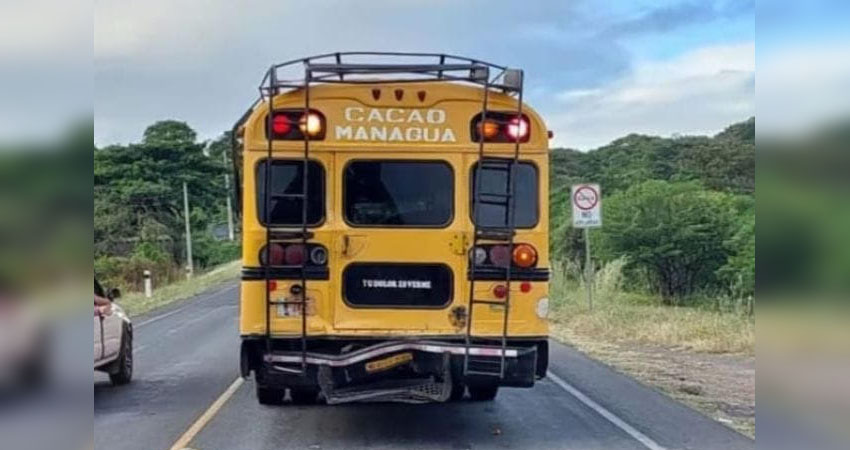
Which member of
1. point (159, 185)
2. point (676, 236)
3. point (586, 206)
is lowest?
point (676, 236)

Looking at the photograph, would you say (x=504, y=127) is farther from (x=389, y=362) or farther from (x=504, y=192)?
(x=389, y=362)

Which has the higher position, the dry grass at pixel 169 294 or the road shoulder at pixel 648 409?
the road shoulder at pixel 648 409

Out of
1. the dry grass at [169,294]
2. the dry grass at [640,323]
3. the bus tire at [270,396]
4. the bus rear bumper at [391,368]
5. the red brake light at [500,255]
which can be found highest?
the red brake light at [500,255]

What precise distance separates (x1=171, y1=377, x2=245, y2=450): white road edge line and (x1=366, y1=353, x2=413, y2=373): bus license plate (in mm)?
1625

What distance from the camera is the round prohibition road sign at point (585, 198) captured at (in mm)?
20219

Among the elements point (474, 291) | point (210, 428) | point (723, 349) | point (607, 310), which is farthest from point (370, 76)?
point (607, 310)

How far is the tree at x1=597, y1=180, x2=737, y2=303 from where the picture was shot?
26641 mm

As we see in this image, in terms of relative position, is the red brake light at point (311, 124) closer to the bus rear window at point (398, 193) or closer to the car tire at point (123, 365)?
the bus rear window at point (398, 193)

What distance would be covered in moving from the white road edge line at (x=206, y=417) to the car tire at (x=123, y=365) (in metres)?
1.25

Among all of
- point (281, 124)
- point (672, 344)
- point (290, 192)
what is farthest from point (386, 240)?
point (672, 344)

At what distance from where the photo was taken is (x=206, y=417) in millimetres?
9867

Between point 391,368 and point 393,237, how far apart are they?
3.53 ft

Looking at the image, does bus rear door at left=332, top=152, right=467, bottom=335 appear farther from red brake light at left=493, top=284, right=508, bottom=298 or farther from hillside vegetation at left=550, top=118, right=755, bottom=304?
hillside vegetation at left=550, top=118, right=755, bottom=304

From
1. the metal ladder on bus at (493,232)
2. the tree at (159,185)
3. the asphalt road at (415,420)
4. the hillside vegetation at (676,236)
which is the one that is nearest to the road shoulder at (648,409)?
the asphalt road at (415,420)
